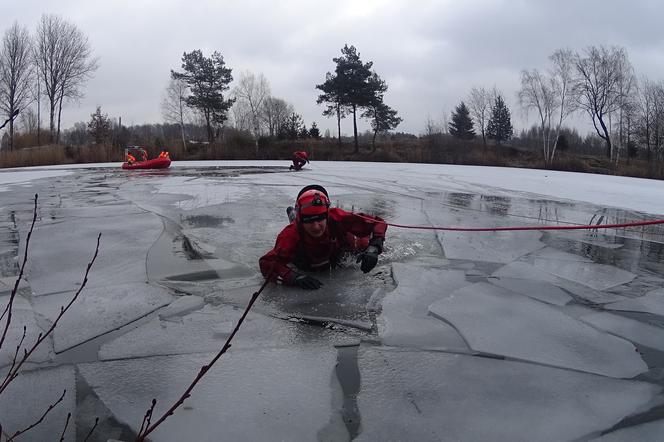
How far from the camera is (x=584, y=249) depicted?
201 inches

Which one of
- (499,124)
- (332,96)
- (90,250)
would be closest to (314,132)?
(332,96)

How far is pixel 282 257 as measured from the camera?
12.4 feet

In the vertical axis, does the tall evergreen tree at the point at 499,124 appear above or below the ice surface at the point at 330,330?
above

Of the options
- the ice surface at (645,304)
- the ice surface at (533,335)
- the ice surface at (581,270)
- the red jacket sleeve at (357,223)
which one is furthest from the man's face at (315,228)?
the ice surface at (645,304)

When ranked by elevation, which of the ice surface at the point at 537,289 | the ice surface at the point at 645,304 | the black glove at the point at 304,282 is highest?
the black glove at the point at 304,282

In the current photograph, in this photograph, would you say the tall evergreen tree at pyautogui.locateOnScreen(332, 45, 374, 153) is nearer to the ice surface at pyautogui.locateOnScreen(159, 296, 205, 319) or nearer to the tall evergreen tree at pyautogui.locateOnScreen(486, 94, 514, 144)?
the tall evergreen tree at pyautogui.locateOnScreen(486, 94, 514, 144)

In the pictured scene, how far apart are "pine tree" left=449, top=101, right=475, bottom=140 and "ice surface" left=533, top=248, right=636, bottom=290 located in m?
48.6

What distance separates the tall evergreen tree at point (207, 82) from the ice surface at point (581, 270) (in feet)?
120

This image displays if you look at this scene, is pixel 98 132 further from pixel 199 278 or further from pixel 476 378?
pixel 476 378

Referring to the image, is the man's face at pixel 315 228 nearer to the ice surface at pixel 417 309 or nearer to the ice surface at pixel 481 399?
the ice surface at pixel 417 309

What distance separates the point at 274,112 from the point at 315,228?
54.4 metres

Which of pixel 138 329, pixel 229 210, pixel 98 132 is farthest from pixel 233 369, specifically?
pixel 98 132

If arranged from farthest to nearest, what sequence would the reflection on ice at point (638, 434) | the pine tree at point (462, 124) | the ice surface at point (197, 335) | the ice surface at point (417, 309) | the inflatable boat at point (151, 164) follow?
the pine tree at point (462, 124) < the inflatable boat at point (151, 164) < the ice surface at point (417, 309) < the ice surface at point (197, 335) < the reflection on ice at point (638, 434)

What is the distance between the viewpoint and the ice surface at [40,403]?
1.83 meters
